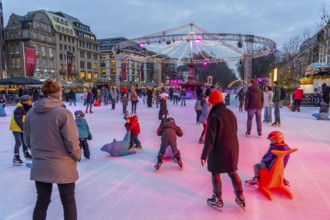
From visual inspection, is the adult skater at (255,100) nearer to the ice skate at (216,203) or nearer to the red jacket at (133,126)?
the red jacket at (133,126)

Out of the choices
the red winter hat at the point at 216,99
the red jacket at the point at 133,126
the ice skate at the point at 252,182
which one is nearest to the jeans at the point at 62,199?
the red winter hat at the point at 216,99

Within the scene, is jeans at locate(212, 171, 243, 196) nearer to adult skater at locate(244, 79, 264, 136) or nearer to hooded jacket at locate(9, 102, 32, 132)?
hooded jacket at locate(9, 102, 32, 132)

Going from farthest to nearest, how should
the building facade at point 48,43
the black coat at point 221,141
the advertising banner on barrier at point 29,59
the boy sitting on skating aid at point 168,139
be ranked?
1. the building facade at point 48,43
2. the advertising banner on barrier at point 29,59
3. the boy sitting on skating aid at point 168,139
4. the black coat at point 221,141

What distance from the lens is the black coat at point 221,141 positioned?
112 inches

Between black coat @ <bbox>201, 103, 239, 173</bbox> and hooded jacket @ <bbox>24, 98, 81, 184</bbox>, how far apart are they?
1420 millimetres

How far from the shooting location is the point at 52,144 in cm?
→ 217

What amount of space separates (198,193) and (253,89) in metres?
4.56

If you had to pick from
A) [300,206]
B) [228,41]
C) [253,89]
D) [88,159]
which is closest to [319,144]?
[253,89]

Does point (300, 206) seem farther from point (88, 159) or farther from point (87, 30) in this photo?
point (87, 30)

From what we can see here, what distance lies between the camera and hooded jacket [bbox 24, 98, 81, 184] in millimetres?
2121

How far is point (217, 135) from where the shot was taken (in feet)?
9.46

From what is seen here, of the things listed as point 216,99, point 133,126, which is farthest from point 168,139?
point 216,99

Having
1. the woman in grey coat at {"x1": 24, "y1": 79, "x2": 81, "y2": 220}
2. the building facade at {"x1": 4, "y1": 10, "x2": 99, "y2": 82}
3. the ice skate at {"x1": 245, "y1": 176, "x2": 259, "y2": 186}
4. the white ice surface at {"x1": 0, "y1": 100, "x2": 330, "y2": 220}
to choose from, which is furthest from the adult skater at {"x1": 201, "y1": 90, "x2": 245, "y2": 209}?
the building facade at {"x1": 4, "y1": 10, "x2": 99, "y2": 82}

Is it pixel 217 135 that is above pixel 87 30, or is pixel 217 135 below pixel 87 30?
below
